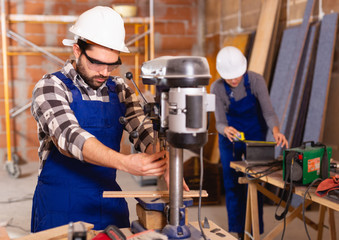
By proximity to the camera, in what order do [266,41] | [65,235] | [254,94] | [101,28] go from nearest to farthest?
[65,235]
[101,28]
[254,94]
[266,41]

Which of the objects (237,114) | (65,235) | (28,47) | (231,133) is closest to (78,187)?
(65,235)

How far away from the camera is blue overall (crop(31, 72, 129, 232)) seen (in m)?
1.39

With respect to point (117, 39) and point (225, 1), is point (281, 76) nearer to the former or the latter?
point (225, 1)

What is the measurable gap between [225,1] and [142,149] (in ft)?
13.9

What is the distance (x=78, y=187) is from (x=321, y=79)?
251 centimetres

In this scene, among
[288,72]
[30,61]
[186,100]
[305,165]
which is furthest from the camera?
[30,61]

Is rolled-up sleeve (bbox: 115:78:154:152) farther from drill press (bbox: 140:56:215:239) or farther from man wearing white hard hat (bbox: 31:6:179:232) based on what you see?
drill press (bbox: 140:56:215:239)

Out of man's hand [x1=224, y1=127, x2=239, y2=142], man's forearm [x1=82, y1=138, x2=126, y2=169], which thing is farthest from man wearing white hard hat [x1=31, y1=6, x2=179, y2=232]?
man's hand [x1=224, y1=127, x2=239, y2=142]

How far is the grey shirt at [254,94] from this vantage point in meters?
2.90

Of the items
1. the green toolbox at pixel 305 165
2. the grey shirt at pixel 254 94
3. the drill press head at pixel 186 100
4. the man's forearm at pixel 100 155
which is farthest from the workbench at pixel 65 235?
the grey shirt at pixel 254 94

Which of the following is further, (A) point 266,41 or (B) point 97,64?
(A) point 266,41

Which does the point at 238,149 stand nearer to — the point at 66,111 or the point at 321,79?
the point at 321,79

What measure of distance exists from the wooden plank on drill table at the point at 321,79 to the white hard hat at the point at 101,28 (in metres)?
2.34

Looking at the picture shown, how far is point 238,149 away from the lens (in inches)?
117
